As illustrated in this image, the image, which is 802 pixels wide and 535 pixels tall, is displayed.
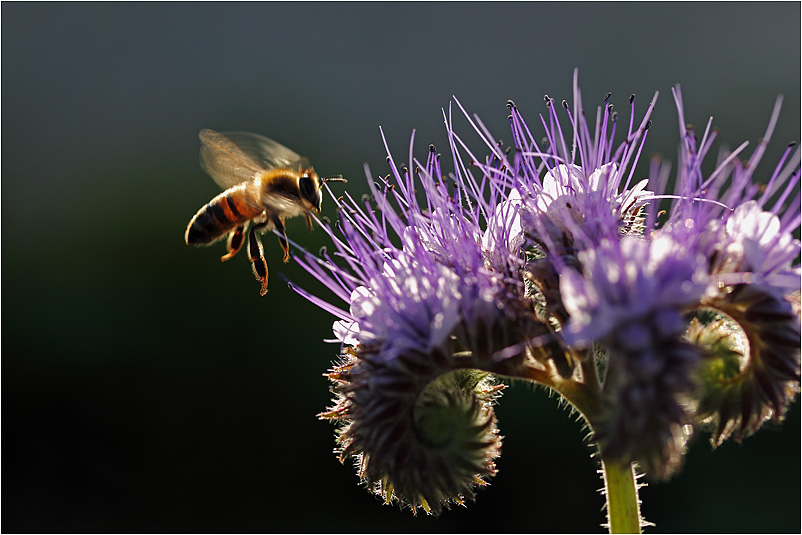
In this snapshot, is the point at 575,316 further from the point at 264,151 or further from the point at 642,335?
the point at 264,151

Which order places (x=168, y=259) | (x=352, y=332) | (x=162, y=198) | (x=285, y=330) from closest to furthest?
(x=352, y=332) < (x=285, y=330) < (x=168, y=259) < (x=162, y=198)

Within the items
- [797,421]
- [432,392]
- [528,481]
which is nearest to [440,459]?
[432,392]

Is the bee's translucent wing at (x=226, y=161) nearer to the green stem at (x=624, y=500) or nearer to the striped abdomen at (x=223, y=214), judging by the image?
the striped abdomen at (x=223, y=214)

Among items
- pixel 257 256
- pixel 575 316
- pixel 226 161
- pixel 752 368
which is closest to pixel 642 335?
pixel 575 316

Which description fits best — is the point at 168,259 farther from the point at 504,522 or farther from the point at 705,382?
the point at 705,382

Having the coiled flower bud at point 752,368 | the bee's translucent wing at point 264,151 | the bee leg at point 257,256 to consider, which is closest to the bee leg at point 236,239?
the bee leg at point 257,256
